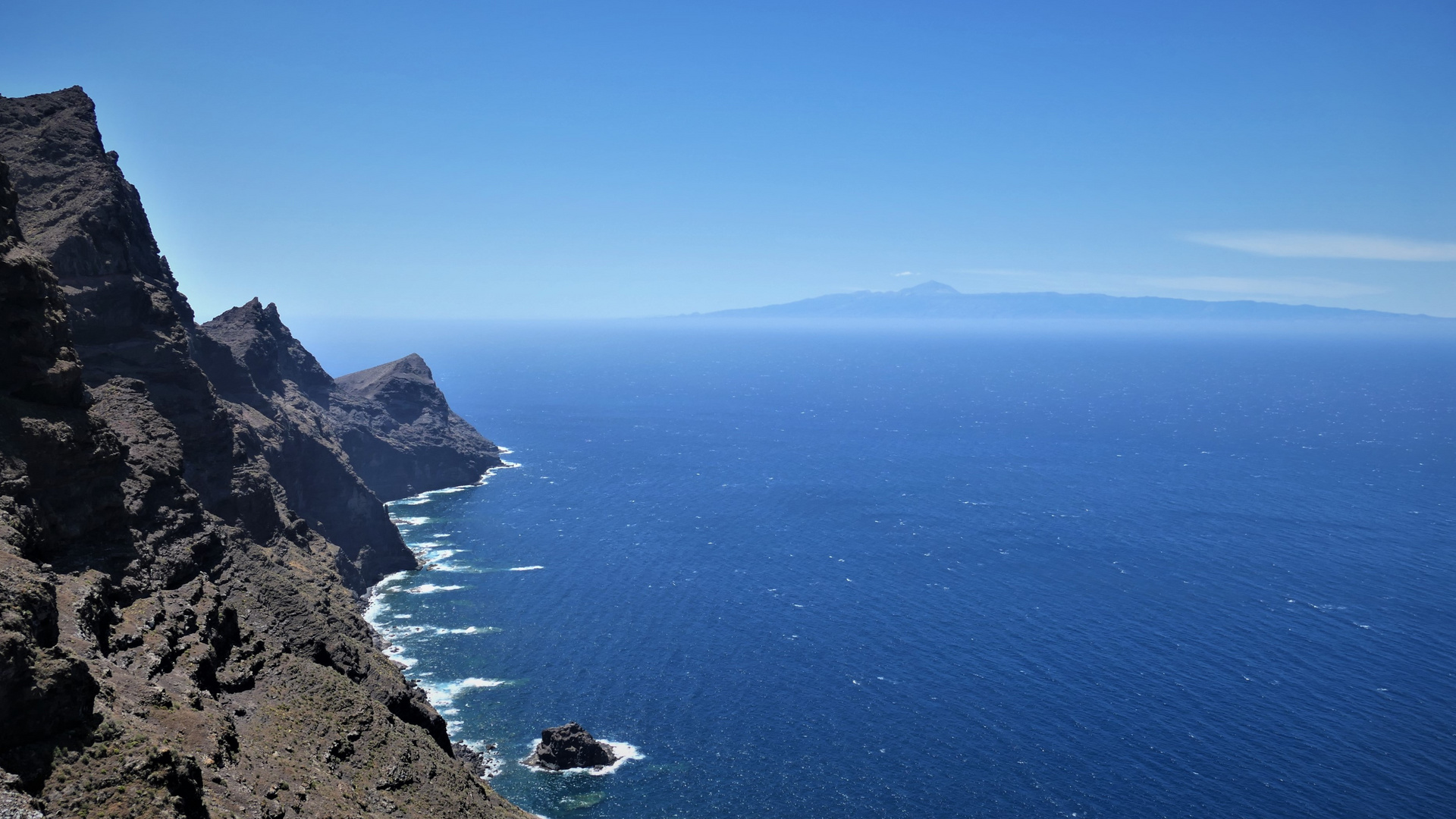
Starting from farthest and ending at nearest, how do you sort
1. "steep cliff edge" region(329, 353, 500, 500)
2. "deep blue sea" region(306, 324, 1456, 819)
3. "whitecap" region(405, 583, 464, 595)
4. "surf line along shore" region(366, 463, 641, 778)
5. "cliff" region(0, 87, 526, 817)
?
"steep cliff edge" region(329, 353, 500, 500), "whitecap" region(405, 583, 464, 595), "surf line along shore" region(366, 463, 641, 778), "deep blue sea" region(306, 324, 1456, 819), "cliff" region(0, 87, 526, 817)

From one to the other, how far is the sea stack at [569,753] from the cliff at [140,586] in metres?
12.6

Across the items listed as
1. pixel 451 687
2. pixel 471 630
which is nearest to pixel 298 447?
pixel 471 630

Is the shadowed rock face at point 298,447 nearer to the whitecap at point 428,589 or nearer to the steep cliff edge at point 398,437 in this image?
the whitecap at point 428,589

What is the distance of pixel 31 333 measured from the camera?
49688 millimetres

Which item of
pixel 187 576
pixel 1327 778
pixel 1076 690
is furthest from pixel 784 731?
pixel 187 576

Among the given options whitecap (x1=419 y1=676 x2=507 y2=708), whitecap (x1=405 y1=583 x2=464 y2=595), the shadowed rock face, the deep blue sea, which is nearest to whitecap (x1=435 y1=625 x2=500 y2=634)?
the deep blue sea

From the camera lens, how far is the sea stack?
258 ft

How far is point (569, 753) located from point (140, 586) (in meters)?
37.6

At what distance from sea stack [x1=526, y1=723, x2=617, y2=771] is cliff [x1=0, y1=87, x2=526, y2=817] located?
1264 cm

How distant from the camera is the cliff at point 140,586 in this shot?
1340 inches

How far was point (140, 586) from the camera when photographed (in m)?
53.8

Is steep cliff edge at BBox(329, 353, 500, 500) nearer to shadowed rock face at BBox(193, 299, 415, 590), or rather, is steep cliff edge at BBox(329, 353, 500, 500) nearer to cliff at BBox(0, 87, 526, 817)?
shadowed rock face at BBox(193, 299, 415, 590)

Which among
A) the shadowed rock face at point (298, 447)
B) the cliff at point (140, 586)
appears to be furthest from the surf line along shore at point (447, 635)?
the cliff at point (140, 586)

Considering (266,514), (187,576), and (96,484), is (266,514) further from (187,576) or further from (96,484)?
(96,484)
